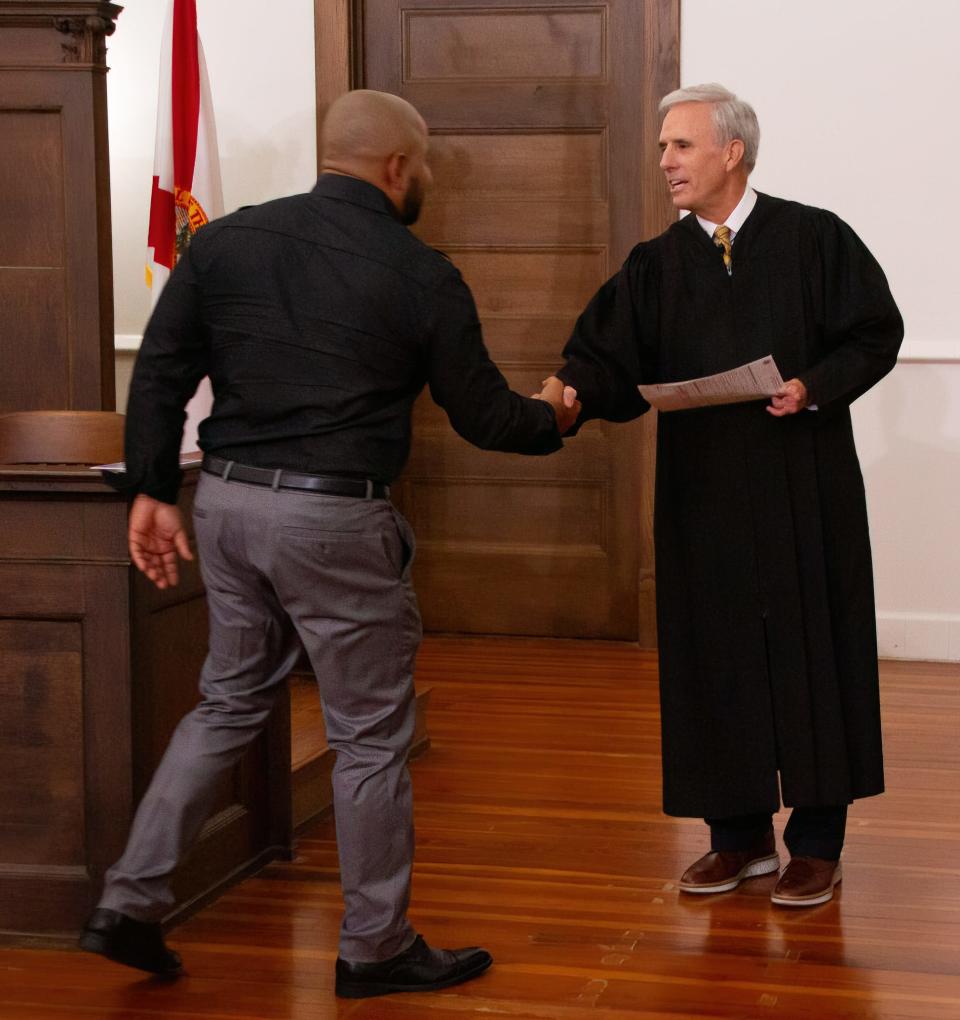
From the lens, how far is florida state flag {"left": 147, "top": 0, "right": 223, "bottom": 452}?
5.43 meters

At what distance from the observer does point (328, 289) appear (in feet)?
8.38

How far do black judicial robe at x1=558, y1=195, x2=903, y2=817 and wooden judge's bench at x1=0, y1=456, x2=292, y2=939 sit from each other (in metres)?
1.09

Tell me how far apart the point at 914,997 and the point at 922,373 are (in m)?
3.33

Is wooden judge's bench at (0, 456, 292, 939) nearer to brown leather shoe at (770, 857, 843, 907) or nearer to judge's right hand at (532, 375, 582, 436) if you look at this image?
judge's right hand at (532, 375, 582, 436)

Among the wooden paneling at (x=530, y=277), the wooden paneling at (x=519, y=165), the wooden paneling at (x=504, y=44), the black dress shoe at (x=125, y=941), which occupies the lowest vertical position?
the black dress shoe at (x=125, y=941)

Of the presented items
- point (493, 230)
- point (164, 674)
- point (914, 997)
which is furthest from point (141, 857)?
point (493, 230)

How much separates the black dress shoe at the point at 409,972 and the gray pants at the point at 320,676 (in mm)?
26

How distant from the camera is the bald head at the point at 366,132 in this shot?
8.49ft

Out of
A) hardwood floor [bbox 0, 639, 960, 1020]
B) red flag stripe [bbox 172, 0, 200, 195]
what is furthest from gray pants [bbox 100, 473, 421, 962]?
red flag stripe [bbox 172, 0, 200, 195]

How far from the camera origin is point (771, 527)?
3.18 metres

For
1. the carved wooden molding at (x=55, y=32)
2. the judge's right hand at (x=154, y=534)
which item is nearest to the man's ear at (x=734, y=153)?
the judge's right hand at (x=154, y=534)

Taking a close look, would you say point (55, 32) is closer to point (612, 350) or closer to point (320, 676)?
point (612, 350)

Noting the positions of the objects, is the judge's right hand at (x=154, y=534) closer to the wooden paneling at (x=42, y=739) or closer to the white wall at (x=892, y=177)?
the wooden paneling at (x=42, y=739)

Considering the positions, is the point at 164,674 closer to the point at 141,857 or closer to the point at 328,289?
the point at 141,857
